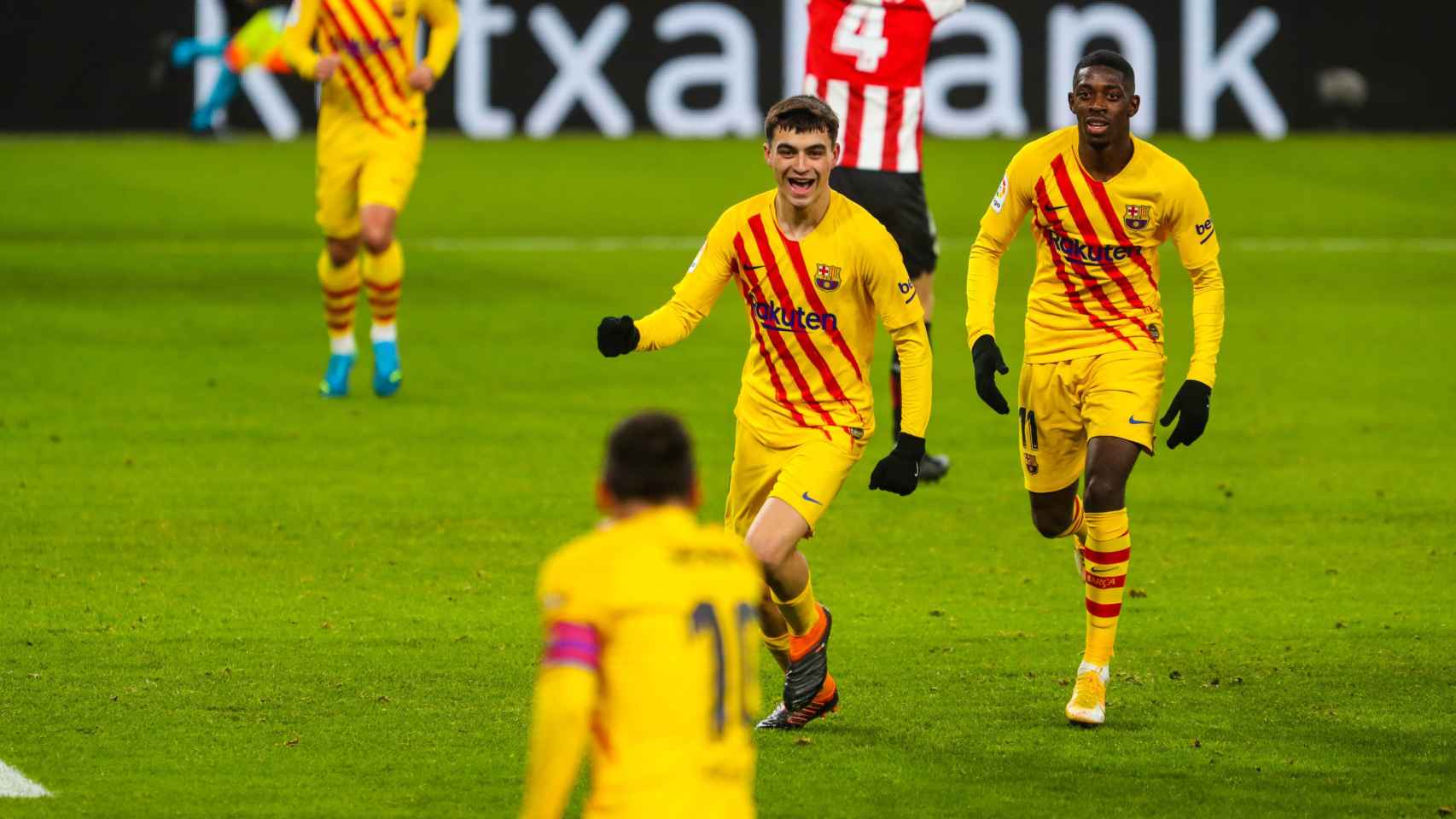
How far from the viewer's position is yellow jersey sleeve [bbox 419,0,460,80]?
43.9 ft

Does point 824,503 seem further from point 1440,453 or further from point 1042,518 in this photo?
point 1440,453

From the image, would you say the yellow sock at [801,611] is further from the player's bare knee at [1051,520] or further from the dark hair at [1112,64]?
the dark hair at [1112,64]

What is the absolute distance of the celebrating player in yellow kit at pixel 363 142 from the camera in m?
12.9

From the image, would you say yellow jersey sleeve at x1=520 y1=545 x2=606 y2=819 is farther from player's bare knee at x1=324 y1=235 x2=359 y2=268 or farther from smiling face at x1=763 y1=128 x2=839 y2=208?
player's bare knee at x1=324 y1=235 x2=359 y2=268

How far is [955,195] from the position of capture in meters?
23.0

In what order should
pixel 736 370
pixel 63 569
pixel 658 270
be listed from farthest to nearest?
pixel 658 270
pixel 736 370
pixel 63 569

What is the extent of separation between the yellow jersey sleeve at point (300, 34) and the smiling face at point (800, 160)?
6.74 metres

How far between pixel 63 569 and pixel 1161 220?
444cm

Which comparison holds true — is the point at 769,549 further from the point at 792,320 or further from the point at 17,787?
the point at 17,787

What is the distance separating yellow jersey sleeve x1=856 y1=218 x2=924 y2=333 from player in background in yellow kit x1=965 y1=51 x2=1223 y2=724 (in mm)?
474

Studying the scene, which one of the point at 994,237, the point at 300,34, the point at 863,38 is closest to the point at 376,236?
the point at 300,34

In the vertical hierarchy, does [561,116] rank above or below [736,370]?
above

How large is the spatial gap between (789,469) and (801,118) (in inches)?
40.3

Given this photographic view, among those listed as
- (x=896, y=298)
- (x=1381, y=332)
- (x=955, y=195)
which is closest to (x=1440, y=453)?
(x=1381, y=332)
